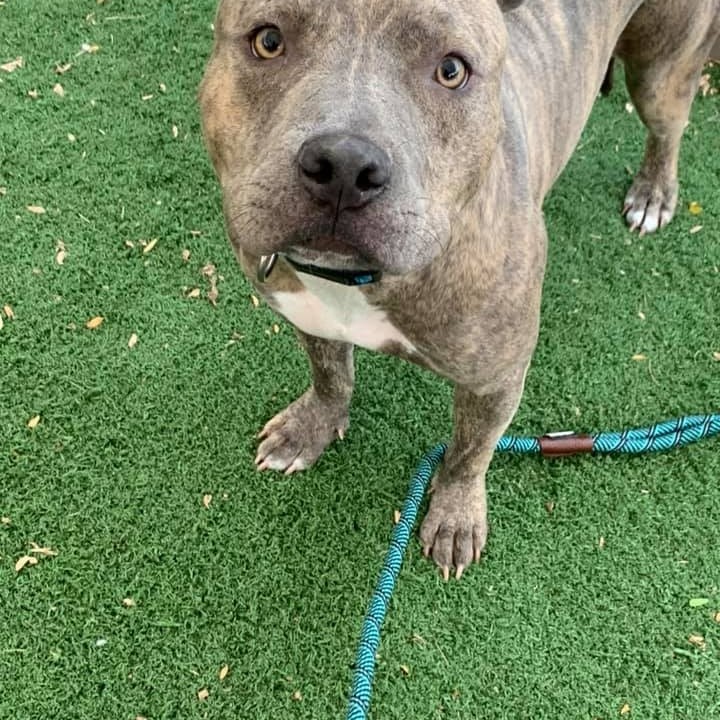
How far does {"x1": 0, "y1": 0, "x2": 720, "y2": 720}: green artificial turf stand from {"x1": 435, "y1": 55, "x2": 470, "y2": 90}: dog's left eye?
50.2 inches

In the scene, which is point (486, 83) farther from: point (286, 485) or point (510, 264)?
point (286, 485)

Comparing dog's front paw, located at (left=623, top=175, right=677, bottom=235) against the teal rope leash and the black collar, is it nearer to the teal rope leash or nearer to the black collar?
the teal rope leash

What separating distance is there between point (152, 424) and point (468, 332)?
1101 millimetres

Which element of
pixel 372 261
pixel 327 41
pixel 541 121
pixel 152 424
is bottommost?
pixel 152 424

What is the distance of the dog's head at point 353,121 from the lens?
1.44 m

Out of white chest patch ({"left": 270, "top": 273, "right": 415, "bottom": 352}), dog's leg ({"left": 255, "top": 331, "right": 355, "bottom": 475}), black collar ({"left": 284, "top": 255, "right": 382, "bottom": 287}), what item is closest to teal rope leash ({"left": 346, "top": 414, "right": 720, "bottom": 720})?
dog's leg ({"left": 255, "top": 331, "right": 355, "bottom": 475})

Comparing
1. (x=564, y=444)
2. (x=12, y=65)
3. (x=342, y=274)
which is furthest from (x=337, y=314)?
(x=12, y=65)

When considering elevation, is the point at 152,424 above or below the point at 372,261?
below

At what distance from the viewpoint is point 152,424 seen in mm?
2699

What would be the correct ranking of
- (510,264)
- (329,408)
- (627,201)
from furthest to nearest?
(627,201)
(329,408)
(510,264)

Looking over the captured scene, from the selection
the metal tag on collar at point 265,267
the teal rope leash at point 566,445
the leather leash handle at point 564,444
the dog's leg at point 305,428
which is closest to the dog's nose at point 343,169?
the metal tag on collar at point 265,267

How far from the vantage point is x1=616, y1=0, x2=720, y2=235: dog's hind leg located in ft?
8.29

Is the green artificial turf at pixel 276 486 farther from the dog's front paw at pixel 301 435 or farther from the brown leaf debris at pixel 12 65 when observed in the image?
the brown leaf debris at pixel 12 65

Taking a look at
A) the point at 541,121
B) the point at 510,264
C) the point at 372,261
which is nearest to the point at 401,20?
the point at 372,261
